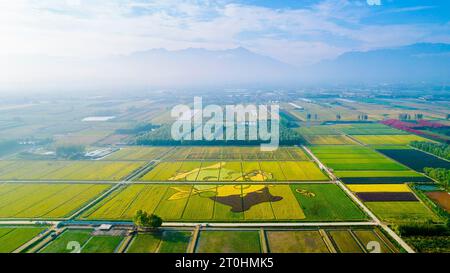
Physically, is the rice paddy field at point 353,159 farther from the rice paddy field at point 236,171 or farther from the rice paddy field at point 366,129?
the rice paddy field at point 366,129

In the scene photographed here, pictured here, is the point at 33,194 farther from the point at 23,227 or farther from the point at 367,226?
the point at 367,226

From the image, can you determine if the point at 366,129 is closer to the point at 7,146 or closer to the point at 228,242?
the point at 228,242

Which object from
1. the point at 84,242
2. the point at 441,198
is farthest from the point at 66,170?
the point at 441,198

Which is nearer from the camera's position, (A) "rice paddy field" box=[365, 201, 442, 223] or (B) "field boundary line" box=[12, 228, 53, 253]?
(B) "field boundary line" box=[12, 228, 53, 253]

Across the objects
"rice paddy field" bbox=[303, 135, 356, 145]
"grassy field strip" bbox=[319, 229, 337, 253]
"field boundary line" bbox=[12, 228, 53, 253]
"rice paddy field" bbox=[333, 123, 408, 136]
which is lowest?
"field boundary line" bbox=[12, 228, 53, 253]

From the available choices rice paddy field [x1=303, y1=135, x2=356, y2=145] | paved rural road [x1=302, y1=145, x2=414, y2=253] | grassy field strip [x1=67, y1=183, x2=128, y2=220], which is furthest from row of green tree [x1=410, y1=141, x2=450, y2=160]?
grassy field strip [x1=67, y1=183, x2=128, y2=220]

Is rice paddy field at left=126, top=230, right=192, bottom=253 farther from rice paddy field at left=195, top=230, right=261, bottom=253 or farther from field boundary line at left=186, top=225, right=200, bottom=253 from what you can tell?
rice paddy field at left=195, top=230, right=261, bottom=253
